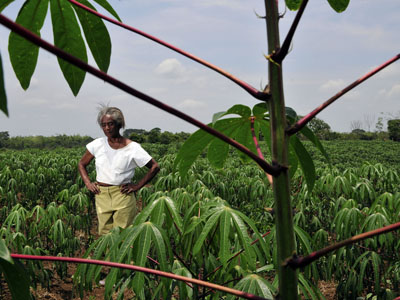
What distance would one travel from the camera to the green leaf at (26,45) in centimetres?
52

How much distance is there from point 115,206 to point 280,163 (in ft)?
8.26

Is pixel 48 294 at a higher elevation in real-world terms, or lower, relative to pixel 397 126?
lower

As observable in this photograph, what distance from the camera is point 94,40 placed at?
0.54m

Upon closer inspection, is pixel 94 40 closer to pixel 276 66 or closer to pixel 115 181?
pixel 276 66

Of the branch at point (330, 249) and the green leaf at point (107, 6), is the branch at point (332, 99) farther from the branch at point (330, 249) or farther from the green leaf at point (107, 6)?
the green leaf at point (107, 6)

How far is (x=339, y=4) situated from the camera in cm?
Result: 54

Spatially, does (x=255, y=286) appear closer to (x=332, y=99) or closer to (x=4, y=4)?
(x=332, y=99)

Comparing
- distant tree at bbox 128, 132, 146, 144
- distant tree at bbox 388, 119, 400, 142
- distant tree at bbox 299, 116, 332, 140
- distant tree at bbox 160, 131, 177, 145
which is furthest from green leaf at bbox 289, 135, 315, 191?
distant tree at bbox 388, 119, 400, 142

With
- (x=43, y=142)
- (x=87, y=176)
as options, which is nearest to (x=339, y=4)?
(x=87, y=176)

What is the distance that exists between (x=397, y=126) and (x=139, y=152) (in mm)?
27798

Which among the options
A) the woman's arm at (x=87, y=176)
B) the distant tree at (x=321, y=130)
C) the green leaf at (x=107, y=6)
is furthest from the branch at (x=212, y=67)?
the distant tree at (x=321, y=130)

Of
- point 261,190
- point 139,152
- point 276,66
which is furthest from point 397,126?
point 276,66

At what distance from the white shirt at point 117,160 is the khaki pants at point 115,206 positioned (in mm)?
84

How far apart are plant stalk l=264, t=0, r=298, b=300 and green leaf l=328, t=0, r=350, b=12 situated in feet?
0.51
